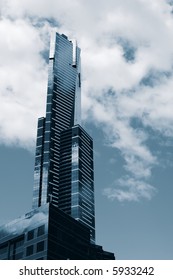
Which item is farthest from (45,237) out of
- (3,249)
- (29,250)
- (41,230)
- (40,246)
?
(3,249)

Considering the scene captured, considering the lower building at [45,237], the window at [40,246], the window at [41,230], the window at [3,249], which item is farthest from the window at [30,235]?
the window at [3,249]

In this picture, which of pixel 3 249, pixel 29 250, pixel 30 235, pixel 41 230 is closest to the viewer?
pixel 41 230

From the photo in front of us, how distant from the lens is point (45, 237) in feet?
341

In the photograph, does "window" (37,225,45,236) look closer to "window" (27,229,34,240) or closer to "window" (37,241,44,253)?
"window" (37,241,44,253)

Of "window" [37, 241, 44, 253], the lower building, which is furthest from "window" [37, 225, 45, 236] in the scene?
"window" [37, 241, 44, 253]

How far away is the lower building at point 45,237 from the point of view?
104062 millimetres

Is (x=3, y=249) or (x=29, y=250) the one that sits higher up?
(x=3, y=249)

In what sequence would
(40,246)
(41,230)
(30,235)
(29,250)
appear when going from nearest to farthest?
(40,246)
(41,230)
(29,250)
(30,235)

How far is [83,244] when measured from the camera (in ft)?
394

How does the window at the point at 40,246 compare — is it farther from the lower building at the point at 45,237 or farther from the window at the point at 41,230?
the window at the point at 41,230

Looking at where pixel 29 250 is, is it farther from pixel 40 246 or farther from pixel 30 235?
pixel 40 246

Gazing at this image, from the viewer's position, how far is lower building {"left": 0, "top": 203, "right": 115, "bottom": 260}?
4097 inches
